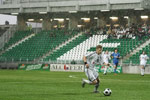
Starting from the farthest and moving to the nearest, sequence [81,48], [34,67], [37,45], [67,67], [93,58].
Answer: [37,45] < [81,48] < [34,67] < [67,67] < [93,58]

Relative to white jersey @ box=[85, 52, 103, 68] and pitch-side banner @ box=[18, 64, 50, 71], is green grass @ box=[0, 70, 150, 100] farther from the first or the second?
pitch-side banner @ box=[18, 64, 50, 71]

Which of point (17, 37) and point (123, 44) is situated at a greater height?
point (17, 37)

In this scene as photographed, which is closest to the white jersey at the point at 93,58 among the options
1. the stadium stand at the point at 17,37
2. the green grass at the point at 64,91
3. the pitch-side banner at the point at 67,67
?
the green grass at the point at 64,91

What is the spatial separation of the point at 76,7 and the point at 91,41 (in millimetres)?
5057

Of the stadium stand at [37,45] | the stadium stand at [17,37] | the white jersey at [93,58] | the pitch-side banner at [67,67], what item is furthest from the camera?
the stadium stand at [17,37]

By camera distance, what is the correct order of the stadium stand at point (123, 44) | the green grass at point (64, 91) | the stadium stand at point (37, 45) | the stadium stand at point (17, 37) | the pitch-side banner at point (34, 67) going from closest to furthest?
the green grass at point (64, 91)
the stadium stand at point (123, 44)
the pitch-side banner at point (34, 67)
the stadium stand at point (37, 45)
the stadium stand at point (17, 37)


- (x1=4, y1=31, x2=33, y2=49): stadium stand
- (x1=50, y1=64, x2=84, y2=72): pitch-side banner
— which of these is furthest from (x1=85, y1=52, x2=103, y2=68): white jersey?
(x1=4, y1=31, x2=33, y2=49): stadium stand

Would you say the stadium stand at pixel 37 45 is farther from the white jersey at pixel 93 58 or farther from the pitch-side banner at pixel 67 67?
the white jersey at pixel 93 58

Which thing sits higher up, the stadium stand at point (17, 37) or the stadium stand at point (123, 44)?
the stadium stand at point (17, 37)

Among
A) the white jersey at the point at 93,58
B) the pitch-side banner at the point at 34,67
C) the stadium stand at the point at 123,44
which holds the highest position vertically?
the stadium stand at the point at 123,44

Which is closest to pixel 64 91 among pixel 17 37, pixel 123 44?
pixel 123 44

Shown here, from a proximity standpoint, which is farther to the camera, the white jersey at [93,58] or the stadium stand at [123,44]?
the stadium stand at [123,44]

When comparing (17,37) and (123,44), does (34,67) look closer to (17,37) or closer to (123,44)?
(123,44)

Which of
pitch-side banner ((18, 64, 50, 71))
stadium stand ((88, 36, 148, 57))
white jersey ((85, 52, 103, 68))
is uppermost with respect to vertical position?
stadium stand ((88, 36, 148, 57))
